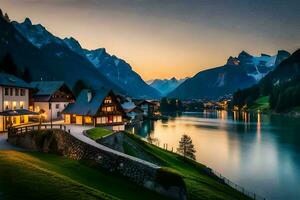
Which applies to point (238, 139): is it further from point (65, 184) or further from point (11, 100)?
point (65, 184)

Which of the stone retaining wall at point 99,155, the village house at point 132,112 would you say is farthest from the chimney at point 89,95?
the village house at point 132,112

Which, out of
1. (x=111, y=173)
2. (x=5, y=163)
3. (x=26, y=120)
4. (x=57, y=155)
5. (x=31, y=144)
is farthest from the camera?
(x=26, y=120)

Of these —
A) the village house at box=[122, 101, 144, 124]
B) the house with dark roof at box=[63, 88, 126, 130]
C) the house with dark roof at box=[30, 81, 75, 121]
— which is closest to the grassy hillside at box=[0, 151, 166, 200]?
the house with dark roof at box=[63, 88, 126, 130]

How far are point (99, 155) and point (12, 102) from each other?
42444mm

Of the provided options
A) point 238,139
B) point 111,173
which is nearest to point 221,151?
point 238,139

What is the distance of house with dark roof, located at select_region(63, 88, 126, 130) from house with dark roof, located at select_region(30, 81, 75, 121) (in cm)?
1077

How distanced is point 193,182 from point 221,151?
52.2m

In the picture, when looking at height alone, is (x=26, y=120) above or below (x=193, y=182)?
above

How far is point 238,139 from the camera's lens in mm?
117062

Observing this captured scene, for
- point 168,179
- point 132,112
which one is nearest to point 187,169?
point 168,179

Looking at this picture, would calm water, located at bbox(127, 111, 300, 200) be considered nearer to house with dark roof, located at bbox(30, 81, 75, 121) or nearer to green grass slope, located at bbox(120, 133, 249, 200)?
green grass slope, located at bbox(120, 133, 249, 200)

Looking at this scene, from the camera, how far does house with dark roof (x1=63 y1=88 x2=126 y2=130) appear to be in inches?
3201

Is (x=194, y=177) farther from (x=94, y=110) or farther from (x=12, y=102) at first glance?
(x=12, y=102)

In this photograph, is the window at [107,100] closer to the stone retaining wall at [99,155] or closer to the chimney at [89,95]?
the chimney at [89,95]
